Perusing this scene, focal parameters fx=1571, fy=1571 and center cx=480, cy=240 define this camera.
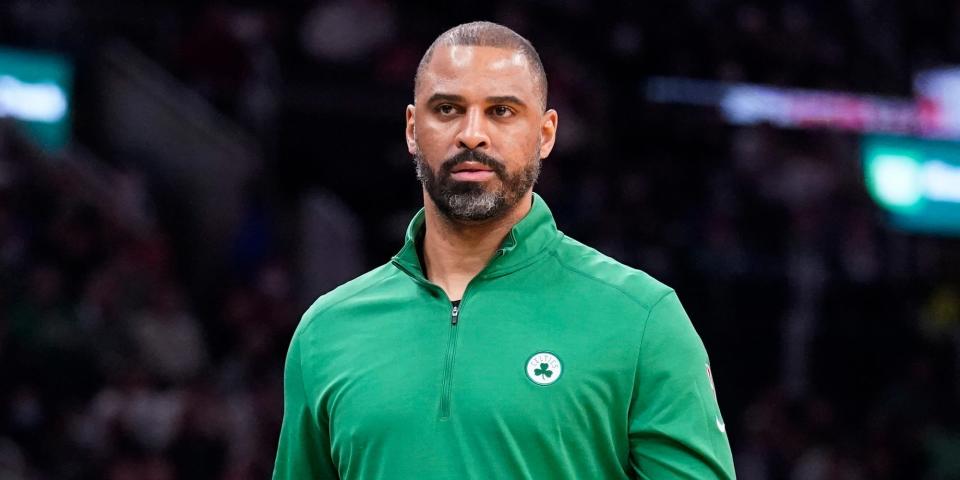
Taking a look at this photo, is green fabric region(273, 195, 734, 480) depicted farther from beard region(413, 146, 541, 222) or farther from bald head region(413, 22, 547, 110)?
bald head region(413, 22, 547, 110)

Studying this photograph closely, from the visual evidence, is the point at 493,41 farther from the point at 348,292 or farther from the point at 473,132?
the point at 348,292

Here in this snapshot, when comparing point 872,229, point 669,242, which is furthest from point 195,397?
point 872,229

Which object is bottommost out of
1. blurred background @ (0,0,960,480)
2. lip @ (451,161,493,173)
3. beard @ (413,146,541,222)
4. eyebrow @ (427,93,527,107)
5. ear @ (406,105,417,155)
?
blurred background @ (0,0,960,480)

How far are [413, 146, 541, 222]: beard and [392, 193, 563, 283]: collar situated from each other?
6 centimetres

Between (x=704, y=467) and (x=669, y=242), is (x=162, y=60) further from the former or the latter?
(x=704, y=467)

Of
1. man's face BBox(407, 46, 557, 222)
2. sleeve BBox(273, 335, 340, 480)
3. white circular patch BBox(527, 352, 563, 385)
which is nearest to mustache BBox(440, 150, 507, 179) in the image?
man's face BBox(407, 46, 557, 222)

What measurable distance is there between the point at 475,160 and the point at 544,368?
0.41 meters

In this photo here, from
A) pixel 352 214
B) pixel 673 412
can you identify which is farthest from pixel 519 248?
pixel 352 214

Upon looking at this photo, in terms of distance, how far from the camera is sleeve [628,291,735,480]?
2.75 m

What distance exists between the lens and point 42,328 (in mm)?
8781

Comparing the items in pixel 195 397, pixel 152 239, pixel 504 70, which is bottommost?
pixel 195 397

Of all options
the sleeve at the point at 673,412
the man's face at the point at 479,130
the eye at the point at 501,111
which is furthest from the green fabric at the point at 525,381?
the eye at the point at 501,111

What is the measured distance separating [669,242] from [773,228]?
101 cm

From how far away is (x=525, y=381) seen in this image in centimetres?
279
